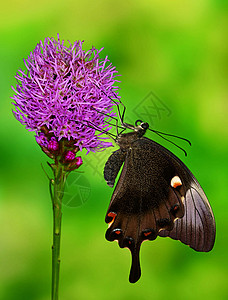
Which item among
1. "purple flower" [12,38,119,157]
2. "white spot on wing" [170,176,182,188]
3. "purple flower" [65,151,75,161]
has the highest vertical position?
"purple flower" [12,38,119,157]

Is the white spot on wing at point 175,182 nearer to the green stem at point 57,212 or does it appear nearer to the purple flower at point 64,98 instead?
the purple flower at point 64,98

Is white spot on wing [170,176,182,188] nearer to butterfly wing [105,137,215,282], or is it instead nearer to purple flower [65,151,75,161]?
butterfly wing [105,137,215,282]

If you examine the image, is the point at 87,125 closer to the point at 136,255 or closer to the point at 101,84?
the point at 101,84

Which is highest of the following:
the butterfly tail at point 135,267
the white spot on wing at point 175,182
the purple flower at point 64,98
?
the purple flower at point 64,98

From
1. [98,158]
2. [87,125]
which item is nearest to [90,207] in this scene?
[98,158]

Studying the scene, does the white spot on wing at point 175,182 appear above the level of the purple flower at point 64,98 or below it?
below

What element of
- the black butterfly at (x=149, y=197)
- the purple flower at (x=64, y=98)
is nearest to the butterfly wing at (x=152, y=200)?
the black butterfly at (x=149, y=197)

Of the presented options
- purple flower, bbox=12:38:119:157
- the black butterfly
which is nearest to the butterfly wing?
the black butterfly

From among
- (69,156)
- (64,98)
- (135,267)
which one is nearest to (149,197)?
(135,267)
